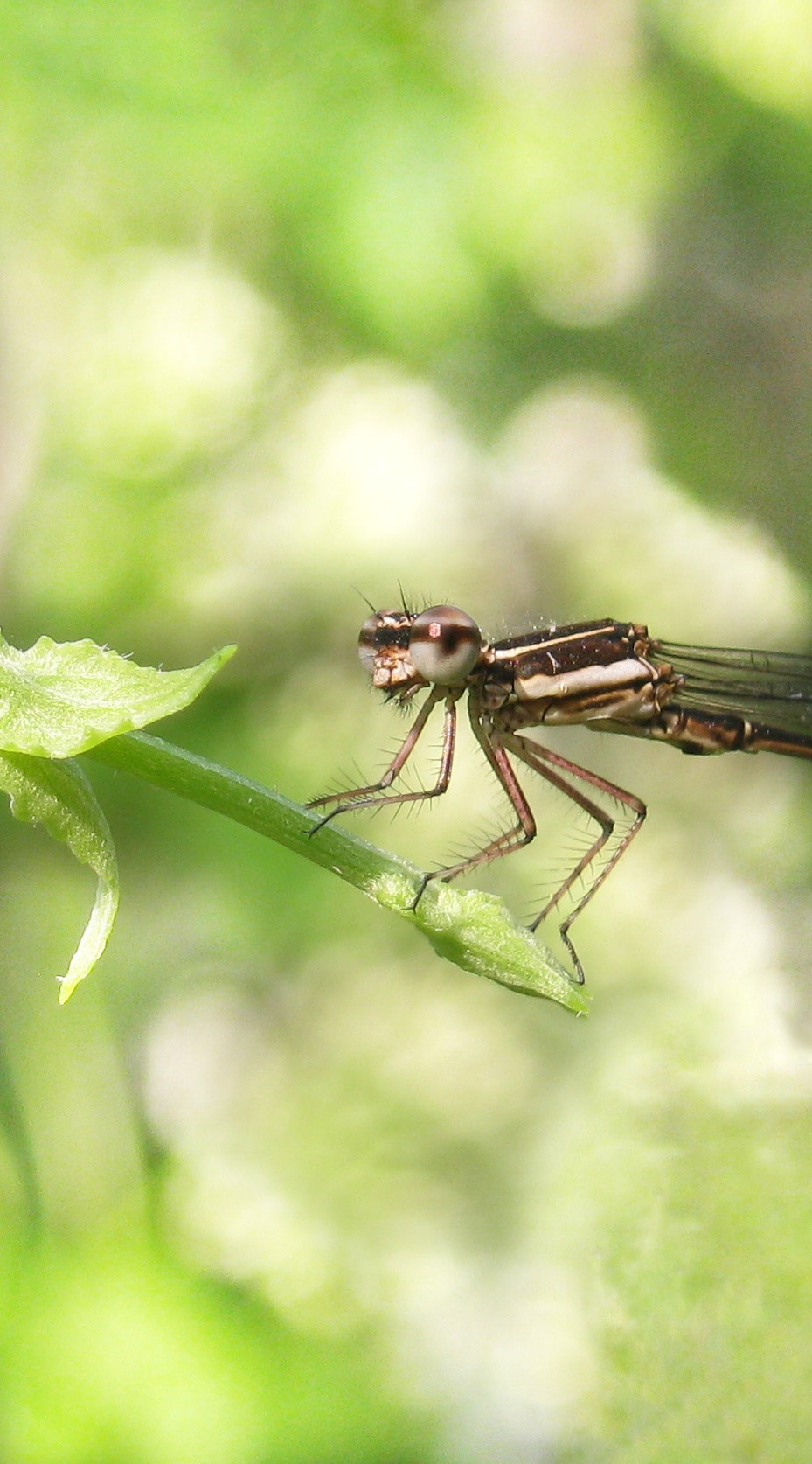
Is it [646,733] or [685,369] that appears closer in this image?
[646,733]

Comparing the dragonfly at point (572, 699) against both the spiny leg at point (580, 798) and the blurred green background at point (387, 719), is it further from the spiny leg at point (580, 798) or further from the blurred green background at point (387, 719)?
the blurred green background at point (387, 719)

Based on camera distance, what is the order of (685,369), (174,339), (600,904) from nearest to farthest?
(174,339), (600,904), (685,369)

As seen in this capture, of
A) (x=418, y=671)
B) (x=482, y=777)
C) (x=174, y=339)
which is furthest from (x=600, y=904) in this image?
(x=174, y=339)

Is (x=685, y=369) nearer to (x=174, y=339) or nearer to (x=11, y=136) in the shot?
(x=174, y=339)

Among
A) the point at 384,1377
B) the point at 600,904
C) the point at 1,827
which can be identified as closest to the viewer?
the point at 384,1377

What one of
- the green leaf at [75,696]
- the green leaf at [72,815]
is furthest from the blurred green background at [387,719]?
the green leaf at [75,696]

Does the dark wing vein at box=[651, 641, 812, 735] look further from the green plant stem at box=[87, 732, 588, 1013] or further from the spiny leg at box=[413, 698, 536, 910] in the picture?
the green plant stem at box=[87, 732, 588, 1013]

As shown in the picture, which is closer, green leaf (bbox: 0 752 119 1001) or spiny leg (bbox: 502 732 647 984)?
green leaf (bbox: 0 752 119 1001)

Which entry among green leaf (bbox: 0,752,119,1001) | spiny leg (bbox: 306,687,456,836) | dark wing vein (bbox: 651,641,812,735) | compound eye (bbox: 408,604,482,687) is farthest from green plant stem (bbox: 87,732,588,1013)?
dark wing vein (bbox: 651,641,812,735)
